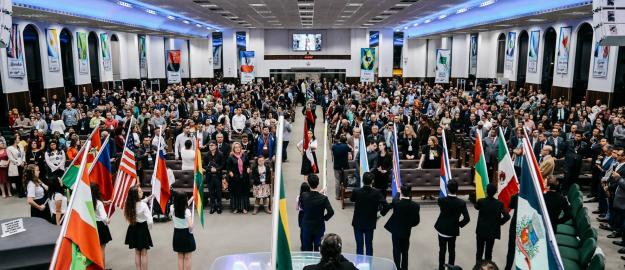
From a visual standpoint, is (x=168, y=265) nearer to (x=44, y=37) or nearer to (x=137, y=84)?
(x=44, y=37)

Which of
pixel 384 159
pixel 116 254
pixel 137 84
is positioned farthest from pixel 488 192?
pixel 137 84

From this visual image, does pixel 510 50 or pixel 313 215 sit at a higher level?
pixel 510 50

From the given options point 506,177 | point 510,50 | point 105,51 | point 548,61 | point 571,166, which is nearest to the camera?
point 506,177

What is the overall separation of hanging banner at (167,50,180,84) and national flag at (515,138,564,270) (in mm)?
20527

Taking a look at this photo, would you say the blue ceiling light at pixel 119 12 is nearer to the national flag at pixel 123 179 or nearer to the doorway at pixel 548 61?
the national flag at pixel 123 179

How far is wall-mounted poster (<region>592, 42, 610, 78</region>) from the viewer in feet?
58.2

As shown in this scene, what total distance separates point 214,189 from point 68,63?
16595mm

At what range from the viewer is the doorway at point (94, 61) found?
25484 mm

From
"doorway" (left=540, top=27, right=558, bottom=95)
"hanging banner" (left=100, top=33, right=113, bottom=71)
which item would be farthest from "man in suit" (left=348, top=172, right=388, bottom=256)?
"hanging banner" (left=100, top=33, right=113, bottom=71)

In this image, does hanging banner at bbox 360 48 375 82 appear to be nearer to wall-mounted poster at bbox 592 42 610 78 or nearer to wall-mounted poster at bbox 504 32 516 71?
wall-mounted poster at bbox 592 42 610 78

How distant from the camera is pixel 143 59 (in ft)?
103

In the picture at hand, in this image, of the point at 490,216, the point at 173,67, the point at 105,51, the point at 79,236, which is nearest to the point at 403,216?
the point at 490,216

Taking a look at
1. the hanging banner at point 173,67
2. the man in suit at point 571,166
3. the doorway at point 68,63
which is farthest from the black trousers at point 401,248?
the doorway at point 68,63

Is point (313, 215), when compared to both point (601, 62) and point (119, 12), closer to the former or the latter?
point (601, 62)
